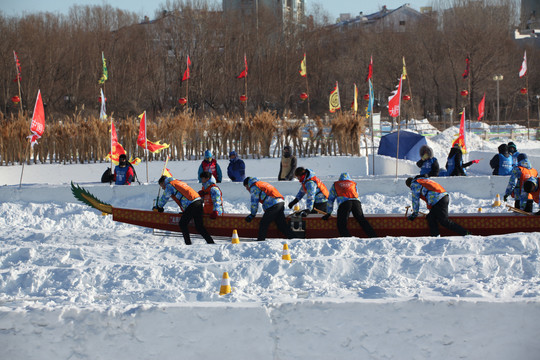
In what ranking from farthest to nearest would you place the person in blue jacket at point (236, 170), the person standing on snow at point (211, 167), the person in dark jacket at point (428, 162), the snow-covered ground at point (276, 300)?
1. the person in blue jacket at point (236, 170)
2. the person standing on snow at point (211, 167)
3. the person in dark jacket at point (428, 162)
4. the snow-covered ground at point (276, 300)

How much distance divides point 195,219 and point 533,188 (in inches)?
209

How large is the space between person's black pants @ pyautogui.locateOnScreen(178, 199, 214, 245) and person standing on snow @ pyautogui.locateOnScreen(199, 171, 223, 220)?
0.22 meters

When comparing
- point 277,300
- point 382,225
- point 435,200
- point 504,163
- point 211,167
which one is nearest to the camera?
point 277,300

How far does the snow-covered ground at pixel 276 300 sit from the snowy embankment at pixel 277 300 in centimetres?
1

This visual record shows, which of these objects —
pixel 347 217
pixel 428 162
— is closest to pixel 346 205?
pixel 347 217

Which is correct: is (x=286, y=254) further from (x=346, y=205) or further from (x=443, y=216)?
(x=443, y=216)

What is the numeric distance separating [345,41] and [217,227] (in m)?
55.5

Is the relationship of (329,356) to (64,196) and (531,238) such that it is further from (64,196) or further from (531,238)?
(64,196)

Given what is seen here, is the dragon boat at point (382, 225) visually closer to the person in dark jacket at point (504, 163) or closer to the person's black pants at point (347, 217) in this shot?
the person's black pants at point (347, 217)

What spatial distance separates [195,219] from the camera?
439 inches

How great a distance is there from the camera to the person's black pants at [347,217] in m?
10.8

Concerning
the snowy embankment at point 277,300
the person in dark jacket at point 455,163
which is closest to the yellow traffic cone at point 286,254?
the snowy embankment at point 277,300

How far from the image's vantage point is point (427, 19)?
64.4 meters

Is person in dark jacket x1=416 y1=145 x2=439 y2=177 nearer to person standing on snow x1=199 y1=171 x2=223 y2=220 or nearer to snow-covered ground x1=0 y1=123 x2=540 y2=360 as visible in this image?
snow-covered ground x1=0 y1=123 x2=540 y2=360
